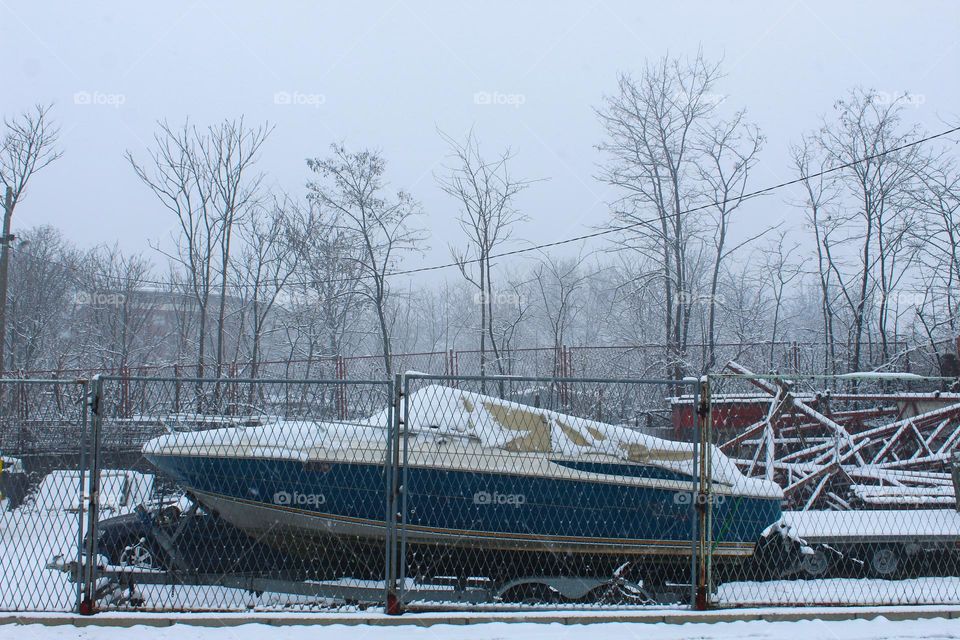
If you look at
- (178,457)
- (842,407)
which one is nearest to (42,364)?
(178,457)

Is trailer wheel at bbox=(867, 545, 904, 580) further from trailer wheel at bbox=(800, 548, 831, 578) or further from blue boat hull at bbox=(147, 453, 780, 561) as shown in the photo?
blue boat hull at bbox=(147, 453, 780, 561)

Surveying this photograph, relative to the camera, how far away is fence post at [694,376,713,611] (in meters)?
5.38

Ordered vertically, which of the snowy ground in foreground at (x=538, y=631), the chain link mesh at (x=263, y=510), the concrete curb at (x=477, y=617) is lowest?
the snowy ground in foreground at (x=538, y=631)

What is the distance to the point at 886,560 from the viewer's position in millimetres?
6949

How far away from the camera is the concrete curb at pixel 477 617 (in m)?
5.07

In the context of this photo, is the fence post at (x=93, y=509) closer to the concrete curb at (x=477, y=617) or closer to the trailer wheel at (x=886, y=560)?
the concrete curb at (x=477, y=617)

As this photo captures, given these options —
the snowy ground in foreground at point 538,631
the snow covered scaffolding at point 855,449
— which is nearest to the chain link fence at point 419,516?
the snowy ground in foreground at point 538,631

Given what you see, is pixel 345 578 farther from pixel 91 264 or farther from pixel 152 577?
pixel 91 264

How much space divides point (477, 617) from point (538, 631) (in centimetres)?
46

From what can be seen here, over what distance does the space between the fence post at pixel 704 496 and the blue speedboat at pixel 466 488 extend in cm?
44

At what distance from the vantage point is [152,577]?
582cm

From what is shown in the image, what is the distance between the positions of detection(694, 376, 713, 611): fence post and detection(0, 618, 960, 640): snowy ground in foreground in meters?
0.28

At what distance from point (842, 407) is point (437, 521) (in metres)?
7.55

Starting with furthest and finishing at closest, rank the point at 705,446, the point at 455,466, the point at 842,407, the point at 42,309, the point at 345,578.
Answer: the point at 42,309 → the point at 842,407 → the point at 345,578 → the point at 455,466 → the point at 705,446
